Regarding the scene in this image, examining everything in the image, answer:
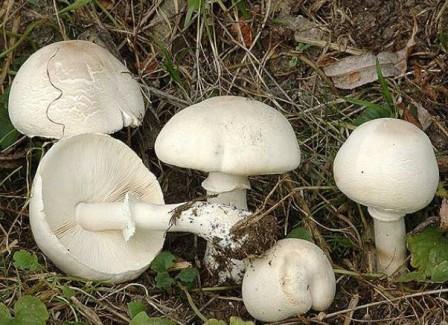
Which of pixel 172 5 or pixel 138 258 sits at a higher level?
pixel 172 5

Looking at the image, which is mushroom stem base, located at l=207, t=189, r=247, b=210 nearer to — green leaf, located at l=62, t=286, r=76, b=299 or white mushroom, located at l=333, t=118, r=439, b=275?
white mushroom, located at l=333, t=118, r=439, b=275

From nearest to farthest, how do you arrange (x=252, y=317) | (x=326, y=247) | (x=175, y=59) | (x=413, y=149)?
1. (x=413, y=149)
2. (x=252, y=317)
3. (x=326, y=247)
4. (x=175, y=59)

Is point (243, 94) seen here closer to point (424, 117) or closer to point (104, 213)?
point (424, 117)

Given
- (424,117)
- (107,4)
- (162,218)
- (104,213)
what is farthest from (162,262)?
(107,4)

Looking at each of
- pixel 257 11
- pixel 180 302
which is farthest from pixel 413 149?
pixel 257 11

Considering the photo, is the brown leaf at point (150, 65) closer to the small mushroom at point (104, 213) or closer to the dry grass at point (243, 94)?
the dry grass at point (243, 94)

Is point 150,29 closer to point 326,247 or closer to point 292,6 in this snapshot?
point 292,6
